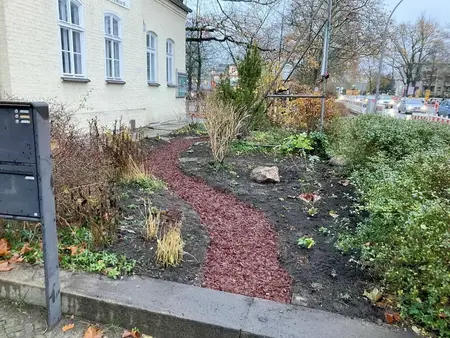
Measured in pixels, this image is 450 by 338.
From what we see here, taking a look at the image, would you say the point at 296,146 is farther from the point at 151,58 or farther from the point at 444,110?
the point at 444,110

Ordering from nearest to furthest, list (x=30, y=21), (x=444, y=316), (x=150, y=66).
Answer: (x=444, y=316)
(x=30, y=21)
(x=150, y=66)

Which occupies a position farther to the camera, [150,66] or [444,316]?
[150,66]

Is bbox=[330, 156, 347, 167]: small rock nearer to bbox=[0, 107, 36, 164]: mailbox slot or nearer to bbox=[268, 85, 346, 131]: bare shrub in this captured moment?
bbox=[268, 85, 346, 131]: bare shrub

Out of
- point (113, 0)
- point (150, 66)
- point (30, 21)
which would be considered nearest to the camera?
point (30, 21)

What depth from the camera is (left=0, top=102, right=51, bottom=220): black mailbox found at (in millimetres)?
2072

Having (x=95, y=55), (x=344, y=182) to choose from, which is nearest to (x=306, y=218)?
(x=344, y=182)

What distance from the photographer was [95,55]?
9.40 m

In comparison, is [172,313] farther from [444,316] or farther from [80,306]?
[444,316]

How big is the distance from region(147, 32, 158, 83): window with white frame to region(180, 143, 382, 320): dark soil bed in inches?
282

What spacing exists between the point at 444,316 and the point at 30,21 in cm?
823

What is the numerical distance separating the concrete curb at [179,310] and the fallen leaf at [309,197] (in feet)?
8.83

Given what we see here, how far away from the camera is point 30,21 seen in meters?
7.08


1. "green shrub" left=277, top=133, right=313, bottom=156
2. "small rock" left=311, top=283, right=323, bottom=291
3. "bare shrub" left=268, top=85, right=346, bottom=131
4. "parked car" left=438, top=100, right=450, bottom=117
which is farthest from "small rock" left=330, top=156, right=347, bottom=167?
"parked car" left=438, top=100, right=450, bottom=117

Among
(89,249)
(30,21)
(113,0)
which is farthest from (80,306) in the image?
(113,0)
